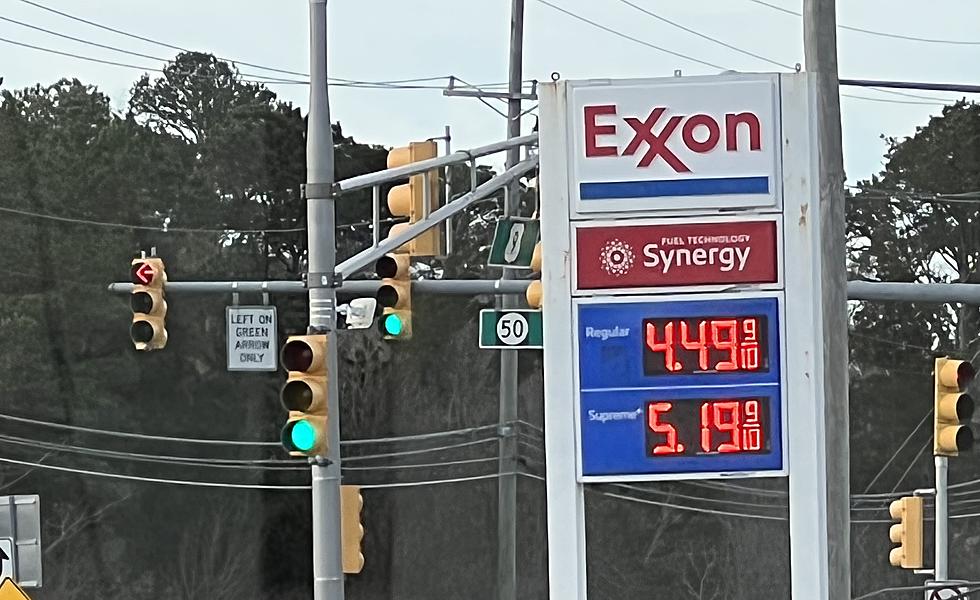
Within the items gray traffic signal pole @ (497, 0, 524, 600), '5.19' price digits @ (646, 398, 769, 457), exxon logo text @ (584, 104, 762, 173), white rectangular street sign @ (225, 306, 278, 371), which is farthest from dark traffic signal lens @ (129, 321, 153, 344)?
'5.19' price digits @ (646, 398, 769, 457)

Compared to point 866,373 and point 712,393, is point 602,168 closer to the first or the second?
point 712,393

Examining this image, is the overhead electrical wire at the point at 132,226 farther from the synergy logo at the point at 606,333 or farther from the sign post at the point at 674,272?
the synergy logo at the point at 606,333

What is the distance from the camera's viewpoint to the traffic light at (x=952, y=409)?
632 inches

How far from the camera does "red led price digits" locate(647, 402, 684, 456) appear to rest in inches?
439

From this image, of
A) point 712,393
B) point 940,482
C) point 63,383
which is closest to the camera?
point 712,393

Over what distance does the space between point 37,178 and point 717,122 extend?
115 ft

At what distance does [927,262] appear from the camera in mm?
50156

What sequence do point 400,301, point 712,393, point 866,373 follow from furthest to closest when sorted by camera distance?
point 866,373 → point 400,301 → point 712,393

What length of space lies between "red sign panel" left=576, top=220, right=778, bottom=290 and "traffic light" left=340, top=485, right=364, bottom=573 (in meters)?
5.94

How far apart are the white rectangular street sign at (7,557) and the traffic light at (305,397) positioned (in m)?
2.42

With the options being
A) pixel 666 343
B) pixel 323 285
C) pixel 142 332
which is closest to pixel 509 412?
pixel 142 332

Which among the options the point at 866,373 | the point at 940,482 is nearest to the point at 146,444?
the point at 866,373

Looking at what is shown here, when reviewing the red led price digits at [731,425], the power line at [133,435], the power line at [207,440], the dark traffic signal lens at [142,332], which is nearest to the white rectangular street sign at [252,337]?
the dark traffic signal lens at [142,332]

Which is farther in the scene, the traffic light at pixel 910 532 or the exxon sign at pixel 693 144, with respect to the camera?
the traffic light at pixel 910 532
